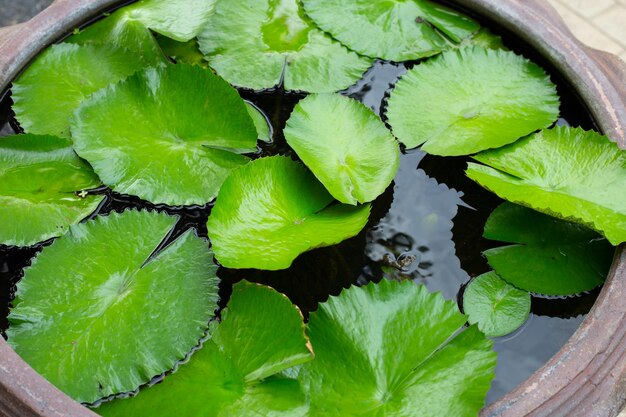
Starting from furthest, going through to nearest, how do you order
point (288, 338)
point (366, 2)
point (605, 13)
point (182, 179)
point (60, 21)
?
point (605, 13) < point (366, 2) < point (60, 21) < point (182, 179) < point (288, 338)

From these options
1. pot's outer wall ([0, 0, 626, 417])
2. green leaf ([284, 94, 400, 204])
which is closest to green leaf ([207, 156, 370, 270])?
green leaf ([284, 94, 400, 204])

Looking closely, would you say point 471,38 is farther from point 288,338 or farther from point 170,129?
point 288,338

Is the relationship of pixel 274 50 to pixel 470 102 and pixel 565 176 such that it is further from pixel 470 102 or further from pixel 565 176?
pixel 565 176

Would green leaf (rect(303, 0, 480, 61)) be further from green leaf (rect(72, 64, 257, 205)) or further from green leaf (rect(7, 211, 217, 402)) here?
green leaf (rect(7, 211, 217, 402))

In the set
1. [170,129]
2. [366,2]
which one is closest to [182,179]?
[170,129]

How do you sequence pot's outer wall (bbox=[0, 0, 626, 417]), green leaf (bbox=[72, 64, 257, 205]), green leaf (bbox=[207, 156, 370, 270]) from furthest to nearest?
1. green leaf (bbox=[72, 64, 257, 205])
2. green leaf (bbox=[207, 156, 370, 270])
3. pot's outer wall (bbox=[0, 0, 626, 417])

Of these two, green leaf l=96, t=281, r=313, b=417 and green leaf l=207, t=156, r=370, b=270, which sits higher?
green leaf l=207, t=156, r=370, b=270

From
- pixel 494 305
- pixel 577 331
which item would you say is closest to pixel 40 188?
pixel 494 305
